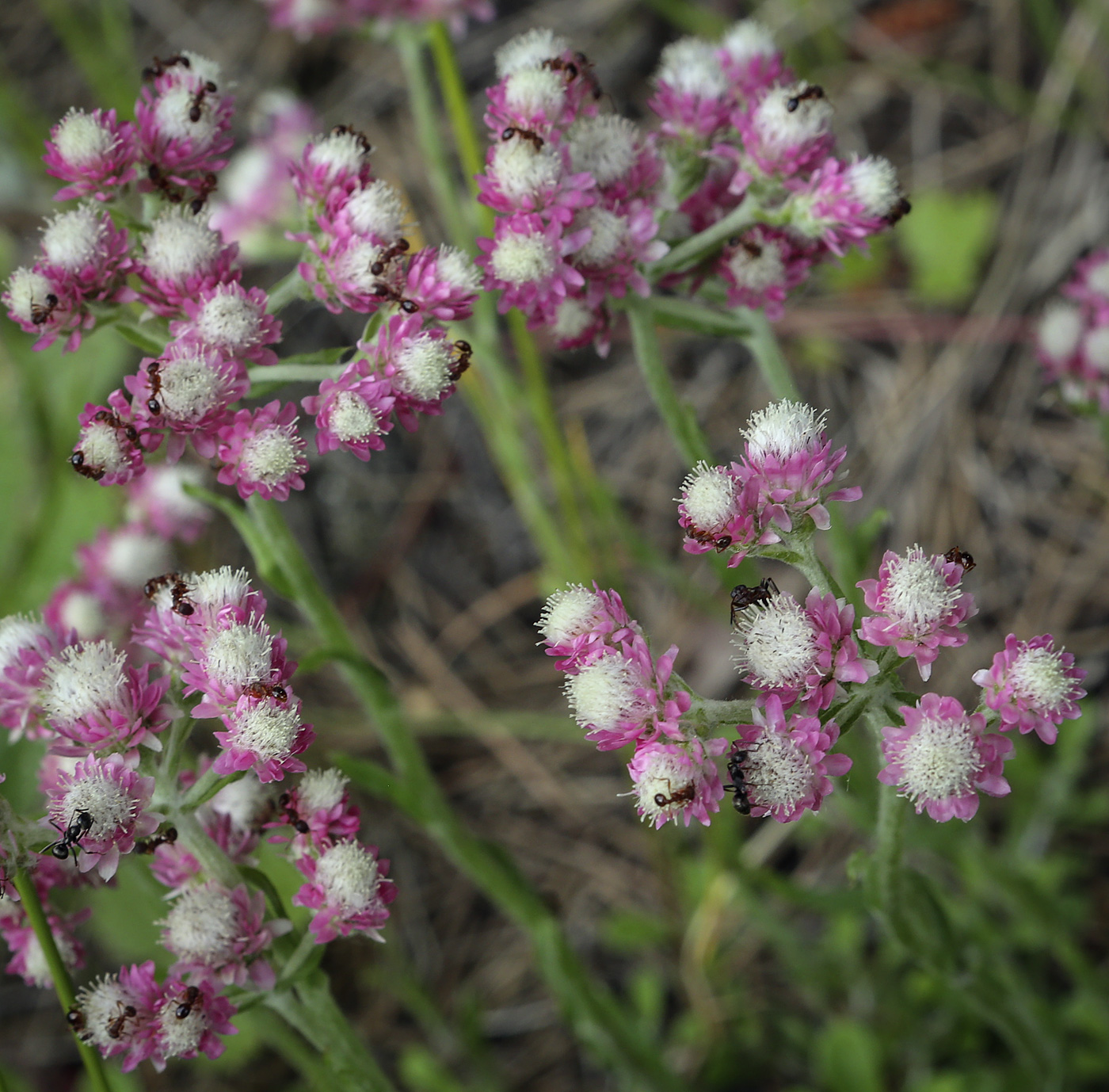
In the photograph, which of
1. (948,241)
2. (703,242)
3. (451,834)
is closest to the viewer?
Result: (703,242)

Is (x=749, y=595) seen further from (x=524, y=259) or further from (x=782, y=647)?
(x=524, y=259)

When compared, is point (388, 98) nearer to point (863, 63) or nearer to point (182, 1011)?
point (863, 63)

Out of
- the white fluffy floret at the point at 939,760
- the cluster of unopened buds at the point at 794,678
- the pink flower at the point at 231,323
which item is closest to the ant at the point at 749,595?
the cluster of unopened buds at the point at 794,678

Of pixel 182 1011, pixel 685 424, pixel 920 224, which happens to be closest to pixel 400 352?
pixel 685 424

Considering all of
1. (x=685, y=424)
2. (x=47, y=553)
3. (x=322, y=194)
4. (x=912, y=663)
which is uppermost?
(x=47, y=553)

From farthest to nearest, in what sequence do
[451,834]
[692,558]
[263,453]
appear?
[692,558] → [451,834] → [263,453]

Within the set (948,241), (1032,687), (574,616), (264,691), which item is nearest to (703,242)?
(574,616)
